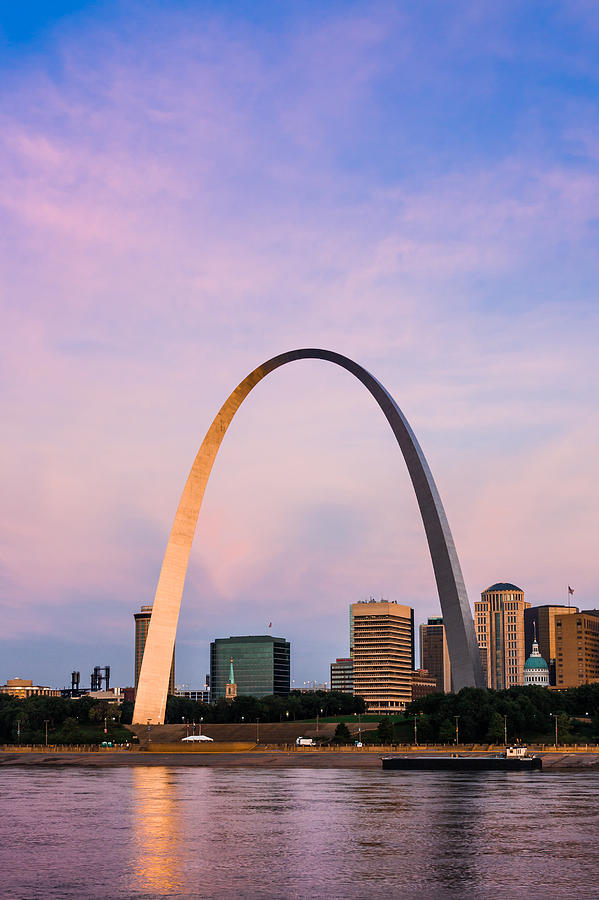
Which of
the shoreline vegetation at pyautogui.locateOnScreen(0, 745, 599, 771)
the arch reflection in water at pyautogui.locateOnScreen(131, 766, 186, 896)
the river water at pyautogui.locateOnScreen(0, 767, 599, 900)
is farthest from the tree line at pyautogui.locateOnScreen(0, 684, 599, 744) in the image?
the arch reflection in water at pyautogui.locateOnScreen(131, 766, 186, 896)

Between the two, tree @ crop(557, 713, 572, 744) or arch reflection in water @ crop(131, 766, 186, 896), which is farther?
tree @ crop(557, 713, 572, 744)

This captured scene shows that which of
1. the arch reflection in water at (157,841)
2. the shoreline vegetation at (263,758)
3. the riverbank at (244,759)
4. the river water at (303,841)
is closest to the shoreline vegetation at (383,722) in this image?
the shoreline vegetation at (263,758)

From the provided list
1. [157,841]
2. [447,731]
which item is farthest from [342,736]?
[157,841]

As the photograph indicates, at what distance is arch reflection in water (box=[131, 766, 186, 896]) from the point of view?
23.4m

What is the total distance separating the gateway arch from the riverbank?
6.52 meters

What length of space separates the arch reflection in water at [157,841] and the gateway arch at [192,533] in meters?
30.2

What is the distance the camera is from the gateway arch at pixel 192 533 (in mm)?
77125

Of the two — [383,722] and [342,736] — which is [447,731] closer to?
[383,722]

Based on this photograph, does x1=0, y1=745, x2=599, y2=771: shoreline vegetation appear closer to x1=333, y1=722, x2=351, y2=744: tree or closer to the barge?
the barge

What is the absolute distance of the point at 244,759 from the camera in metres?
85.1

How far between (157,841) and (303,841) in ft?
13.6

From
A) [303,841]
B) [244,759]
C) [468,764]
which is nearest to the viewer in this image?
[303,841]

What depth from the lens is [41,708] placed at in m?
121

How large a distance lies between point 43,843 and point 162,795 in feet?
56.5
